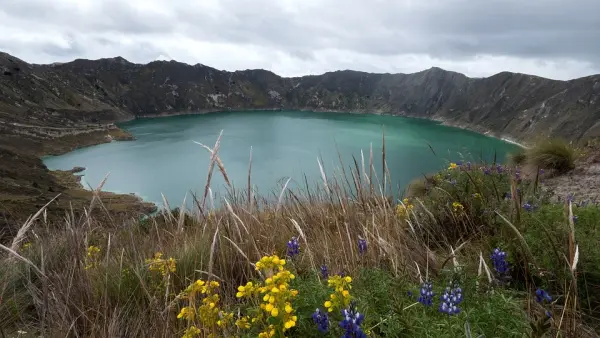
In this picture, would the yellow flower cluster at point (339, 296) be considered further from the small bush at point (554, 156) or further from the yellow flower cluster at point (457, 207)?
the small bush at point (554, 156)

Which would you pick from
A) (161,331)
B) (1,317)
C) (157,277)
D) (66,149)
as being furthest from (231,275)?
(66,149)

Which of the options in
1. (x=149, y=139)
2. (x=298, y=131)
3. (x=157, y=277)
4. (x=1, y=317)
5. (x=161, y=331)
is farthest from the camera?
(x=298, y=131)

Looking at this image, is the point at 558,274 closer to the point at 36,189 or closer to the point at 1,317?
the point at 1,317

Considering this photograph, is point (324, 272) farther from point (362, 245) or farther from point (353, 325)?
point (353, 325)

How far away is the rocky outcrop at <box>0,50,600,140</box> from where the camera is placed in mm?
105125

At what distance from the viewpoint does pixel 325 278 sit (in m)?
2.08

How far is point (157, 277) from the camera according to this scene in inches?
92.4

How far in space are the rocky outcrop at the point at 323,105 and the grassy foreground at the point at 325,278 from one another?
82835 mm

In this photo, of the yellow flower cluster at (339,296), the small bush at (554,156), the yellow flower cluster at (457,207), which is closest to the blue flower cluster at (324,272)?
the yellow flower cluster at (339,296)

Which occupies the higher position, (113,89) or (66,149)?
(113,89)

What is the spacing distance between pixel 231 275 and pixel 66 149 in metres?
98.0

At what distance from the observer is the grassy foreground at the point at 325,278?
1.52 m

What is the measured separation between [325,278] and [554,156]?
7.52 m

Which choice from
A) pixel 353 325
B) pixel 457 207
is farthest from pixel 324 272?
pixel 457 207
